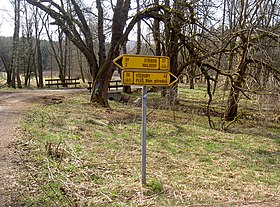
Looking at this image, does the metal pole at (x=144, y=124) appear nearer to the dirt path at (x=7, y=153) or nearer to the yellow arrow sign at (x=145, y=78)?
the yellow arrow sign at (x=145, y=78)

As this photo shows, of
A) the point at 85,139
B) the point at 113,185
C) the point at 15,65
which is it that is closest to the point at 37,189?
the point at 113,185

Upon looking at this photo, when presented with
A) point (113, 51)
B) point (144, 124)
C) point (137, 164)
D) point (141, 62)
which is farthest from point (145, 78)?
point (113, 51)

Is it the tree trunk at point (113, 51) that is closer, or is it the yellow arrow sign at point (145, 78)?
the yellow arrow sign at point (145, 78)

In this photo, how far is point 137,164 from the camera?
18.6ft

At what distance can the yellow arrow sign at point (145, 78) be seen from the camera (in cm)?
425

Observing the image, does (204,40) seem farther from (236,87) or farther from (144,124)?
(144,124)

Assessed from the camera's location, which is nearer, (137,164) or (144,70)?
(144,70)

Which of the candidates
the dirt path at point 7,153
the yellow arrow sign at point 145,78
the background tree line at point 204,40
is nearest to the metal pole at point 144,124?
the yellow arrow sign at point 145,78

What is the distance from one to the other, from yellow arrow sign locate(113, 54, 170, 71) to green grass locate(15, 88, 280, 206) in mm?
1805

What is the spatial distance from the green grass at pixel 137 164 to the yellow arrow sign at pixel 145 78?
1.57m

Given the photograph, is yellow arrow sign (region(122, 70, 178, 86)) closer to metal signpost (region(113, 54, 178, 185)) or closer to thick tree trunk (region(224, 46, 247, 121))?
metal signpost (region(113, 54, 178, 185))

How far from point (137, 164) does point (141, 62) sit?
2.25 m

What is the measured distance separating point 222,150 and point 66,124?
4.58 meters

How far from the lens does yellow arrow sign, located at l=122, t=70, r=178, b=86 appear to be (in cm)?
425
